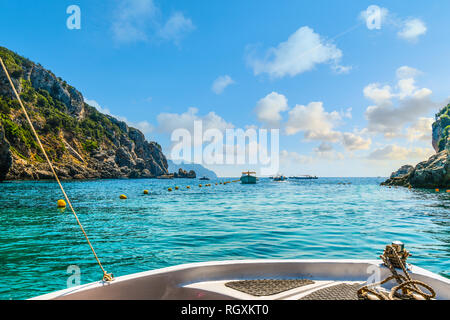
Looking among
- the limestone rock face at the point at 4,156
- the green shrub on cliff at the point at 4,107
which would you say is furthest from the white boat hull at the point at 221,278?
the green shrub on cliff at the point at 4,107

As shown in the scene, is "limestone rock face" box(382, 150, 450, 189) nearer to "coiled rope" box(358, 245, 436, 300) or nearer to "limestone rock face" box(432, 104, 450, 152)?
"limestone rock face" box(432, 104, 450, 152)

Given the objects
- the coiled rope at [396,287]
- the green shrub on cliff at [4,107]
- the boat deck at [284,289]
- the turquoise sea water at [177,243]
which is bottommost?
the turquoise sea water at [177,243]

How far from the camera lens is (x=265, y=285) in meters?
3.84

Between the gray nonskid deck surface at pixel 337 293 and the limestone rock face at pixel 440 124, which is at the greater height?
the limestone rock face at pixel 440 124

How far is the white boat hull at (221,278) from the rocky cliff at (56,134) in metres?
62.7

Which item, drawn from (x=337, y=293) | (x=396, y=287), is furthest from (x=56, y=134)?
(x=396, y=287)

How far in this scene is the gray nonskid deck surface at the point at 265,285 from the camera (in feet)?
11.9

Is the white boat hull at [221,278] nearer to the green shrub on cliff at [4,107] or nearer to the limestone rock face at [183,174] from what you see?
the green shrub on cliff at [4,107]

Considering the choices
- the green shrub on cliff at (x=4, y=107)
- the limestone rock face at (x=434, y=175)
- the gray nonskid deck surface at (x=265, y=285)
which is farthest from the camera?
the green shrub on cliff at (x=4, y=107)

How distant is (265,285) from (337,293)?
1047 millimetres

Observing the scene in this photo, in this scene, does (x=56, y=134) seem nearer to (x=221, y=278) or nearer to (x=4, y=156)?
(x=4, y=156)

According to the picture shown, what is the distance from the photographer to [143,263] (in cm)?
756
